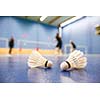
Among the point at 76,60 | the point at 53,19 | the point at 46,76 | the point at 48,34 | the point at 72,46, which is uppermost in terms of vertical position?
the point at 53,19

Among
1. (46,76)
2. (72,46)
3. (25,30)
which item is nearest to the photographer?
(46,76)

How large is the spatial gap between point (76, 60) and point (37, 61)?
288 millimetres

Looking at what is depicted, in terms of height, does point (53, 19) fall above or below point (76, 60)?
above

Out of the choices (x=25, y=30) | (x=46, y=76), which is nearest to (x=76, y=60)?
(x=46, y=76)

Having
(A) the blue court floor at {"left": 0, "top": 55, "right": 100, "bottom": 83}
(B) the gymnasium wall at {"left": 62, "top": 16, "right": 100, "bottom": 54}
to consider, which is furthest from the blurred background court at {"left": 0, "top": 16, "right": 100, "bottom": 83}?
(A) the blue court floor at {"left": 0, "top": 55, "right": 100, "bottom": 83}

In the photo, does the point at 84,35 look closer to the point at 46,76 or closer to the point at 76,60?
the point at 76,60

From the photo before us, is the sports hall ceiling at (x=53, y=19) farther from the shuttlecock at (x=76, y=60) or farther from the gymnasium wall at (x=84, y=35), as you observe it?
the shuttlecock at (x=76, y=60)

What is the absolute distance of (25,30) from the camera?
1548mm

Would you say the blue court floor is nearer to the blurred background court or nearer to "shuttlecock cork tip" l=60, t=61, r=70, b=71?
"shuttlecock cork tip" l=60, t=61, r=70, b=71

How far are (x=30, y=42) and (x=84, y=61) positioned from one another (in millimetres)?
459
